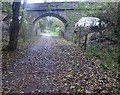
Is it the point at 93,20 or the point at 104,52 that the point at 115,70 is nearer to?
the point at 104,52

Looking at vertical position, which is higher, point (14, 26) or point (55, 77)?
point (14, 26)

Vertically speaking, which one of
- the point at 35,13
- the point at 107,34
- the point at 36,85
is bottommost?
the point at 36,85

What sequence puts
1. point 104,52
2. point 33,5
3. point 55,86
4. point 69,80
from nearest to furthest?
point 55,86 < point 69,80 < point 104,52 < point 33,5

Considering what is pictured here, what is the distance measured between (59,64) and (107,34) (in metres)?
5.58

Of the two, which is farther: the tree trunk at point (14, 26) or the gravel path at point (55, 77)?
the tree trunk at point (14, 26)

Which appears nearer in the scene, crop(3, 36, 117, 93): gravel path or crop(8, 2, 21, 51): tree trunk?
crop(3, 36, 117, 93): gravel path

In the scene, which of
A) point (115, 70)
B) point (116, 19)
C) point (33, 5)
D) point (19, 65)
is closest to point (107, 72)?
point (115, 70)

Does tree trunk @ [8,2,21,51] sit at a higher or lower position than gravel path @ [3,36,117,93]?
higher

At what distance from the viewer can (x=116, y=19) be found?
9461 mm

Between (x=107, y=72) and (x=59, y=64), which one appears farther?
(x=59, y=64)

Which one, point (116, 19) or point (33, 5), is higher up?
point (33, 5)

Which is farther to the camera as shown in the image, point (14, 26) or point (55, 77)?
point (14, 26)

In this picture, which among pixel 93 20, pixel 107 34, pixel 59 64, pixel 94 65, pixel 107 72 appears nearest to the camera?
pixel 107 72

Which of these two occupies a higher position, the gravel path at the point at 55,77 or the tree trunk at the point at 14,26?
the tree trunk at the point at 14,26
